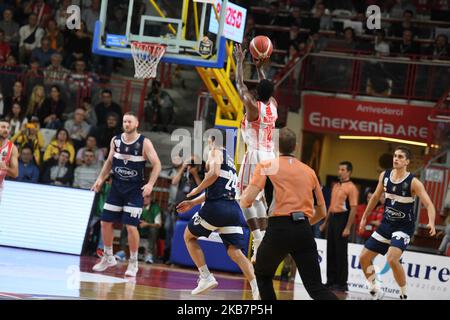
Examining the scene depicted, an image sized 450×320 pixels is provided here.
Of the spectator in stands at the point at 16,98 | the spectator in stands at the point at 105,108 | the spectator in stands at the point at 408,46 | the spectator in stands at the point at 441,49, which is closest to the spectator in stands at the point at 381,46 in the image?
the spectator in stands at the point at 408,46

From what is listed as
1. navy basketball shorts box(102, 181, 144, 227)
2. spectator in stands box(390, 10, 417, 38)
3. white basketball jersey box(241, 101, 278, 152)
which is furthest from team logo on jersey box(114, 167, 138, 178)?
spectator in stands box(390, 10, 417, 38)

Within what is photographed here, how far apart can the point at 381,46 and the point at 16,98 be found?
26.4ft

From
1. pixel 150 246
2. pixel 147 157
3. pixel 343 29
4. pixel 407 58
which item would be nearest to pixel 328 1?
pixel 343 29

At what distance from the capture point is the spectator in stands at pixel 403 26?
21.4 metres

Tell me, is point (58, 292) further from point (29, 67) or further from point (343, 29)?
point (343, 29)

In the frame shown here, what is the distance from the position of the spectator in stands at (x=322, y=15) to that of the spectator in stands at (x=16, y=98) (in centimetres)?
713

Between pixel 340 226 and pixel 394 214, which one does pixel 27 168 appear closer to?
pixel 340 226

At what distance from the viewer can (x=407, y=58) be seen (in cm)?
2050

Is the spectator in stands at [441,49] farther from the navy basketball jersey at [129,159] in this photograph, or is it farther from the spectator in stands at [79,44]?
the navy basketball jersey at [129,159]

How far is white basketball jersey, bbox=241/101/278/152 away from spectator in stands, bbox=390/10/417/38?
34.7ft

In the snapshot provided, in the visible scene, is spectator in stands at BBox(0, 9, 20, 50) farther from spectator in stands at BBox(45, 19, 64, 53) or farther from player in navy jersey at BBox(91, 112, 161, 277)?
player in navy jersey at BBox(91, 112, 161, 277)

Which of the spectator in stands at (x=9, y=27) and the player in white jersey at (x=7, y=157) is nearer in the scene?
the player in white jersey at (x=7, y=157)

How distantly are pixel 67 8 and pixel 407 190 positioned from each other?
1188cm

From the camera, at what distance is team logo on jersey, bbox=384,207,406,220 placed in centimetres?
1303
